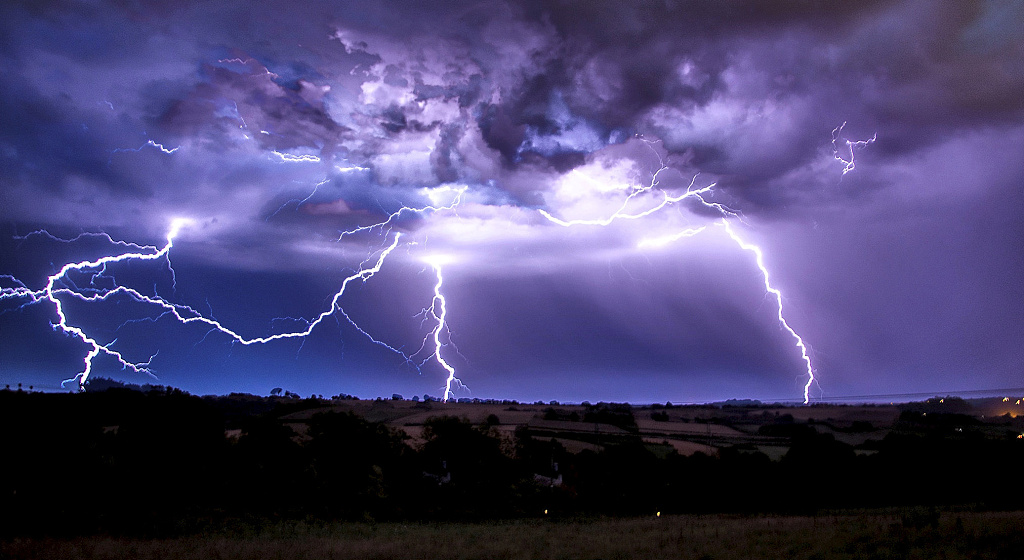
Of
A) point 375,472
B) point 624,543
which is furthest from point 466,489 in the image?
point 624,543

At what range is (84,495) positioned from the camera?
21.5m

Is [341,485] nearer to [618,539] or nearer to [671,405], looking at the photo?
[618,539]

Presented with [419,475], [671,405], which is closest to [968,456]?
[419,475]

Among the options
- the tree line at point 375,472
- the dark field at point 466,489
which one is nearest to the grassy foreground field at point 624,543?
the dark field at point 466,489

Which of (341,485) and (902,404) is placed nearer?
(341,485)

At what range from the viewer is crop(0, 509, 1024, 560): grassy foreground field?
43.0 feet

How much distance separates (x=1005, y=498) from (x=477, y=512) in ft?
80.9

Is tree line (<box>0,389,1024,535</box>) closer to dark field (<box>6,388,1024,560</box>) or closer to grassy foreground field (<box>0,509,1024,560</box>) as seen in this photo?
dark field (<box>6,388,1024,560</box>)

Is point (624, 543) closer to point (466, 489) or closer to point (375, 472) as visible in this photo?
point (466, 489)

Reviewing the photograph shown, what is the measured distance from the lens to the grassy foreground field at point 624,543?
1312cm

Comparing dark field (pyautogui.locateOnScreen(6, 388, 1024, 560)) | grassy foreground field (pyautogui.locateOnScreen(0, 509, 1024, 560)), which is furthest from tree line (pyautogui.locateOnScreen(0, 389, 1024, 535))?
grassy foreground field (pyautogui.locateOnScreen(0, 509, 1024, 560))

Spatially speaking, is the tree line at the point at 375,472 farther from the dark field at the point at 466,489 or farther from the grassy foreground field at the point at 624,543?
the grassy foreground field at the point at 624,543

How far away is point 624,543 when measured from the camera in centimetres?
1659

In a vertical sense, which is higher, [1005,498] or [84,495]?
[84,495]
